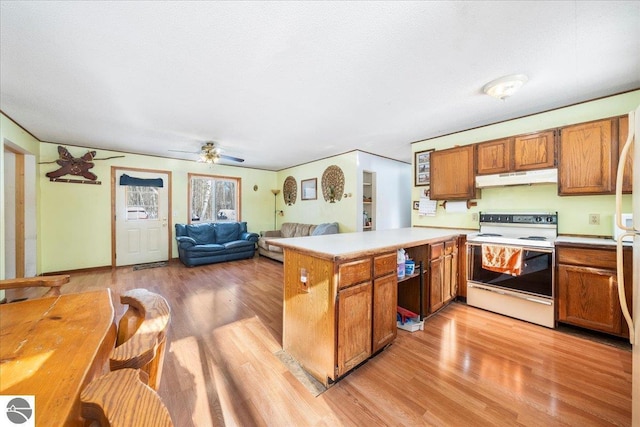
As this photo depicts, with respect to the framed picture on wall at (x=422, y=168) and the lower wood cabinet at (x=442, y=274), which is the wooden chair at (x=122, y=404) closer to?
the lower wood cabinet at (x=442, y=274)

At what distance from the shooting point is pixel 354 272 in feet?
5.65

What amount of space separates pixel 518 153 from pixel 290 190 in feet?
16.2

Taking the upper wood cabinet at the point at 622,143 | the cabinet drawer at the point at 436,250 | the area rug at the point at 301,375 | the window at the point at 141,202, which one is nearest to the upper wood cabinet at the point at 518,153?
the upper wood cabinet at the point at 622,143

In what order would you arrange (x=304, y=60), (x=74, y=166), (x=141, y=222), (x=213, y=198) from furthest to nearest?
1. (x=213, y=198)
2. (x=141, y=222)
3. (x=74, y=166)
4. (x=304, y=60)

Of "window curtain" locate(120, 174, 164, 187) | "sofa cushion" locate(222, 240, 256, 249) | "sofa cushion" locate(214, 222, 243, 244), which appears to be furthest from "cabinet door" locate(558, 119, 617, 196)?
"window curtain" locate(120, 174, 164, 187)

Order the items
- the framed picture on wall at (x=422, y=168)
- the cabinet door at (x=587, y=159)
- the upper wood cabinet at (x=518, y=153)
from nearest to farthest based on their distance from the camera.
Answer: the cabinet door at (x=587, y=159)
the upper wood cabinet at (x=518, y=153)
the framed picture on wall at (x=422, y=168)

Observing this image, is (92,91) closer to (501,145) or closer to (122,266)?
(122,266)

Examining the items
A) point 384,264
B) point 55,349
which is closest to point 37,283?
point 55,349

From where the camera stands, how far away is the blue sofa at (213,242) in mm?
A: 4961

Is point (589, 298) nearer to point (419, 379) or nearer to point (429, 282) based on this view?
point (429, 282)

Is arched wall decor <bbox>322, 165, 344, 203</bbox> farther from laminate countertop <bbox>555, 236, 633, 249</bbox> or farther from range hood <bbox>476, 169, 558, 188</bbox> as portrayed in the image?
laminate countertop <bbox>555, 236, 633, 249</bbox>

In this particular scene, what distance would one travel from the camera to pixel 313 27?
1.60 m

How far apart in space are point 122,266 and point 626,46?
24.4ft

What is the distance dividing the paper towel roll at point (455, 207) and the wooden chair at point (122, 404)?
12.8ft
